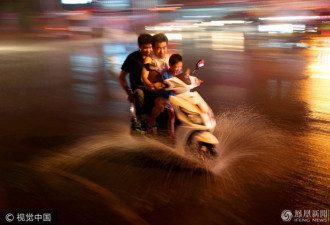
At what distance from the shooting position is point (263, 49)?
16.6m

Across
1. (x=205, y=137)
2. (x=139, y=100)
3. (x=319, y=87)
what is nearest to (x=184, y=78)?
(x=205, y=137)

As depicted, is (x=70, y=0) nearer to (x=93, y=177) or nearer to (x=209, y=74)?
(x=209, y=74)

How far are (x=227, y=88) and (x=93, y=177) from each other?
5.49 m

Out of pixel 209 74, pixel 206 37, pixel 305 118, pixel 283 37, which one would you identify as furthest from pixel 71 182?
pixel 206 37

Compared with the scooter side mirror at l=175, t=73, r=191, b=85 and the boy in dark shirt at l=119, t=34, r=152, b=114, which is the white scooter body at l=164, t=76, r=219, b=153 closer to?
the scooter side mirror at l=175, t=73, r=191, b=85

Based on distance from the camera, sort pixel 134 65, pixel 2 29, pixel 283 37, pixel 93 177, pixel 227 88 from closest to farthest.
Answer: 1. pixel 93 177
2. pixel 134 65
3. pixel 227 88
4. pixel 283 37
5. pixel 2 29

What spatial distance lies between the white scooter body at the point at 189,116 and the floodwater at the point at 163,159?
37cm

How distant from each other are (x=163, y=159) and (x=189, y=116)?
0.76 meters

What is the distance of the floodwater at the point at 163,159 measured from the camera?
3.64 m

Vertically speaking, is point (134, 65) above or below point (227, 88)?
above
